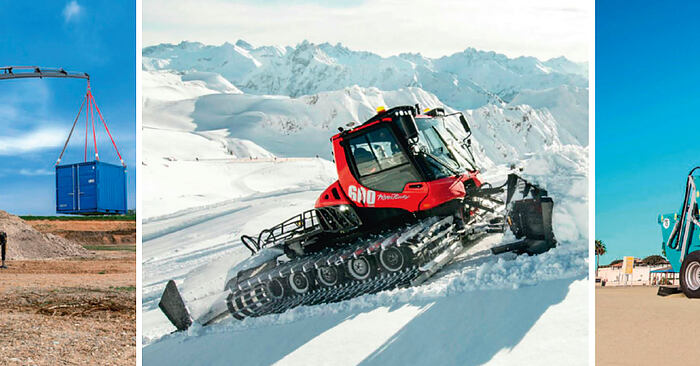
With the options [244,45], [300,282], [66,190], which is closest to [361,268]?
[300,282]

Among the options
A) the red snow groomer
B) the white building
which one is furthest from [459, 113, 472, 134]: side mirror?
the white building

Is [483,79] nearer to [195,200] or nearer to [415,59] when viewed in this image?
[415,59]

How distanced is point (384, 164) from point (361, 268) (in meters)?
0.99

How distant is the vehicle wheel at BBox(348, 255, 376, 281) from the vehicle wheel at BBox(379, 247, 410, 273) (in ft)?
0.39

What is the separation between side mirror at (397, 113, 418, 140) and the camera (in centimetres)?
512

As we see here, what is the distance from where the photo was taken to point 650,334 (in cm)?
737

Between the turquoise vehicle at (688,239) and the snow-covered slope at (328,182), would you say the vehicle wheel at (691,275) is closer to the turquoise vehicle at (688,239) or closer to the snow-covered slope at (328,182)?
the turquoise vehicle at (688,239)

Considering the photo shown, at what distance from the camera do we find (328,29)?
5.95m

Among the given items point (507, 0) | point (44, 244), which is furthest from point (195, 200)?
point (44, 244)

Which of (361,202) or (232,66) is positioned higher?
(232,66)

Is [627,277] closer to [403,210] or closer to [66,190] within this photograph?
Answer: [403,210]

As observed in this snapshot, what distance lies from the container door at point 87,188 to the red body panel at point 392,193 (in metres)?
3.57

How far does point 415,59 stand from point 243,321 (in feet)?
10.2

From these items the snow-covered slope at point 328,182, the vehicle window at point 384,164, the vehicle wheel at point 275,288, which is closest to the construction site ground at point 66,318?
the snow-covered slope at point 328,182
